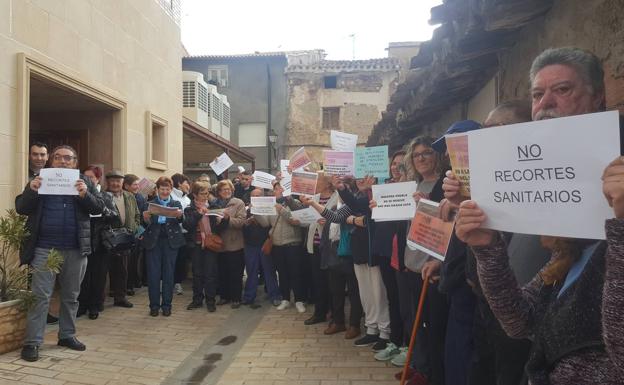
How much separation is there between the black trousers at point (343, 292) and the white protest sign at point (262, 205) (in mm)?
1431

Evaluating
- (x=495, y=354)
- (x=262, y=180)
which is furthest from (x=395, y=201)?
(x=262, y=180)

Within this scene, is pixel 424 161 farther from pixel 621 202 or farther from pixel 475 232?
pixel 621 202

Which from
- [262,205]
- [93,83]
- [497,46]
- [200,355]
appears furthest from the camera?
[93,83]

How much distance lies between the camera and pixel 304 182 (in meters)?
5.70

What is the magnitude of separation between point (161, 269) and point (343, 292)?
8.60ft

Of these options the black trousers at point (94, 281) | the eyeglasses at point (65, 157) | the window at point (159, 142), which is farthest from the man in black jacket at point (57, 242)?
the window at point (159, 142)

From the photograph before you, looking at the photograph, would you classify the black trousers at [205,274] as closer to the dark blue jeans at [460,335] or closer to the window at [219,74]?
the dark blue jeans at [460,335]

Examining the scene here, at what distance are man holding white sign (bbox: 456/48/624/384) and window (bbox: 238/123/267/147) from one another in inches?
1093

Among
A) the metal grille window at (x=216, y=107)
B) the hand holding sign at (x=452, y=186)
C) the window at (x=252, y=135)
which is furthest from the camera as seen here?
the window at (x=252, y=135)

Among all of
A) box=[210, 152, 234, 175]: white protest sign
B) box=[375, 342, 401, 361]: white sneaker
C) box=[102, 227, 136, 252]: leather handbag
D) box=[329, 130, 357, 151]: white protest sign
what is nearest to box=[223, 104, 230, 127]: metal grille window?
box=[210, 152, 234, 175]: white protest sign

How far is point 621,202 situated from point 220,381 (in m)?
3.86

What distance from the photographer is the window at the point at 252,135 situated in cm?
2902

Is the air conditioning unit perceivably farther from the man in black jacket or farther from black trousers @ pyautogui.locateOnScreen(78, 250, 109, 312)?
the man in black jacket

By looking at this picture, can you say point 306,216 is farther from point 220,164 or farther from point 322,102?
point 322,102
